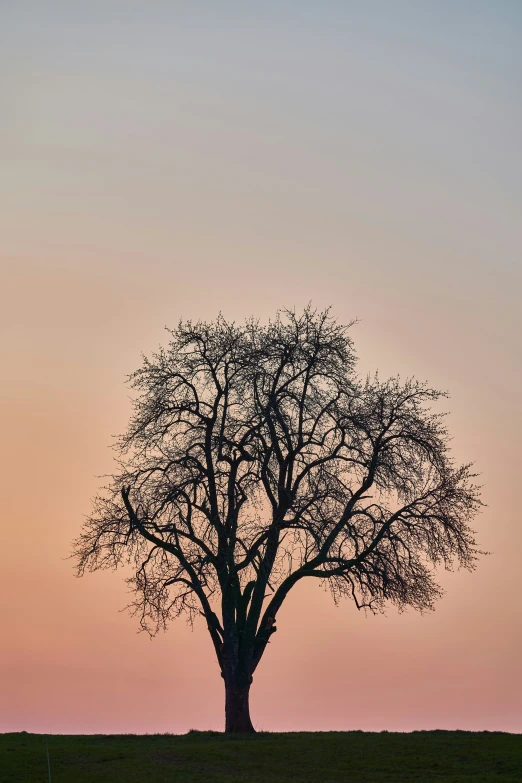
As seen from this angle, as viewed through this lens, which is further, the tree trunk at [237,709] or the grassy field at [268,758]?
the tree trunk at [237,709]

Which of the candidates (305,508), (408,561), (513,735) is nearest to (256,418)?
(305,508)

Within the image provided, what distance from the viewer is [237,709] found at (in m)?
33.5

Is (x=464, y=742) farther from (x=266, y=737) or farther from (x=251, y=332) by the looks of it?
(x=251, y=332)

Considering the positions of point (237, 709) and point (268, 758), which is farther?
point (237, 709)

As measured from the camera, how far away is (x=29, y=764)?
28.0 meters

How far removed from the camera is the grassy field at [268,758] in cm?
2627

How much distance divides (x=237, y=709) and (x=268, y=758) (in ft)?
17.1

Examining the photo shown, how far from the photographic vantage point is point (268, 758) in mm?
28406

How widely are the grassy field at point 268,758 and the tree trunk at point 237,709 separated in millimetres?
1126

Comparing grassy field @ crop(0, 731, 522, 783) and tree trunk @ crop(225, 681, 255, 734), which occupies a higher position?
tree trunk @ crop(225, 681, 255, 734)

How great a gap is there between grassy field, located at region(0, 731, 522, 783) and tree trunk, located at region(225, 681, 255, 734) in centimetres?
113

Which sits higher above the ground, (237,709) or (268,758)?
(237,709)

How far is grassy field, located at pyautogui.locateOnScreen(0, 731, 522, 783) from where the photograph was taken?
2627 centimetres

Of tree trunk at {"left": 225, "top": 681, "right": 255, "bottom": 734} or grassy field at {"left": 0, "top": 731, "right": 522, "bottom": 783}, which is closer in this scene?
grassy field at {"left": 0, "top": 731, "right": 522, "bottom": 783}
